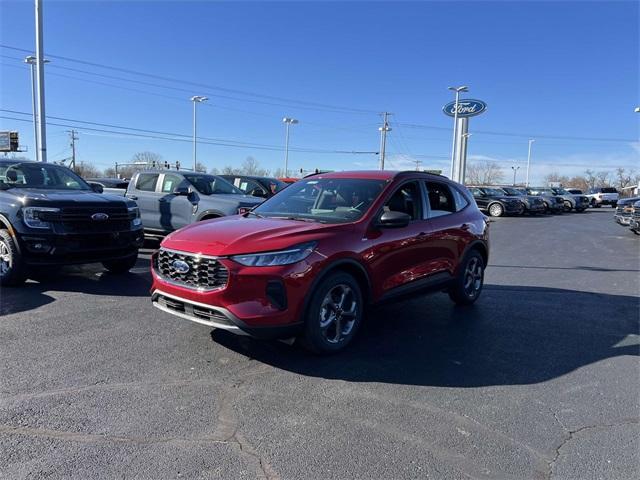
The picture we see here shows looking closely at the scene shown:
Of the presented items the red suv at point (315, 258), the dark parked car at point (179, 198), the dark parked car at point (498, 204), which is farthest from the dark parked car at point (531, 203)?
the red suv at point (315, 258)

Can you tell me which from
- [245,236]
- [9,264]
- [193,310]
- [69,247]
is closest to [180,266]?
[193,310]

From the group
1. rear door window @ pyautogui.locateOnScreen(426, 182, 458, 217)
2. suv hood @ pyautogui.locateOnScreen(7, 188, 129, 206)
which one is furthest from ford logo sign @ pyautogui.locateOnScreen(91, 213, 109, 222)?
rear door window @ pyautogui.locateOnScreen(426, 182, 458, 217)

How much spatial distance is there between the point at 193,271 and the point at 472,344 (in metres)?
2.87

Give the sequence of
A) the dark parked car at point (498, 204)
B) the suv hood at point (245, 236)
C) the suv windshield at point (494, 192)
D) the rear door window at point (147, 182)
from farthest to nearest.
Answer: the suv windshield at point (494, 192)
the dark parked car at point (498, 204)
the rear door window at point (147, 182)
the suv hood at point (245, 236)

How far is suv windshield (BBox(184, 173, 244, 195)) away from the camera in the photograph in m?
9.85

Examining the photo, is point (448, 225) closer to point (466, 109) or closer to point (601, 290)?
point (601, 290)

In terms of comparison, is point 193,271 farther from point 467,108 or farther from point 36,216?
point 467,108

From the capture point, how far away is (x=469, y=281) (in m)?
6.39

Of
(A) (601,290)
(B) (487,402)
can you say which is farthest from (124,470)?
(A) (601,290)

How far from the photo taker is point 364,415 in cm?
328

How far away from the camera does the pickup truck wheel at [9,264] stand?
20.7 feet

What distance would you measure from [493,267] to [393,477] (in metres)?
7.83

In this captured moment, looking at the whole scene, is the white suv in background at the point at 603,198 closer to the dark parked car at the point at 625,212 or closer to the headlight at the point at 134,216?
the dark parked car at the point at 625,212

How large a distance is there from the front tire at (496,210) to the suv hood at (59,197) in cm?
2456
